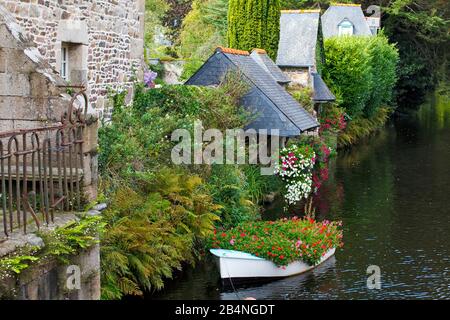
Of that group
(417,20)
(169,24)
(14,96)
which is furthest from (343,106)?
(14,96)

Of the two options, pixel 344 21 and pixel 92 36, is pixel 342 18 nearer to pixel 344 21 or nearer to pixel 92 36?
pixel 344 21

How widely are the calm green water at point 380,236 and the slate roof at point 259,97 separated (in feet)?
8.96

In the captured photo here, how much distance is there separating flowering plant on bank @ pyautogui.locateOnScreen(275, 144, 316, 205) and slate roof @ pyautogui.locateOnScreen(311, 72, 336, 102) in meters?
10.3

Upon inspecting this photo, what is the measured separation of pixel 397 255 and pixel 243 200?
3919 millimetres

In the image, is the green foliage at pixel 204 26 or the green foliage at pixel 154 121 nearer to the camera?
the green foliage at pixel 154 121

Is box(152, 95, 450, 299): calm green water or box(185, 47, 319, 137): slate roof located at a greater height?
box(185, 47, 319, 137): slate roof

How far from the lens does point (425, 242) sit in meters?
18.0

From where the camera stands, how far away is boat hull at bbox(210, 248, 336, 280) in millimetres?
14500

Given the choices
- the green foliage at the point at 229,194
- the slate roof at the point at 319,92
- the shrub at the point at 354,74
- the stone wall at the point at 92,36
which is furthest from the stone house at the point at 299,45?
the stone wall at the point at 92,36

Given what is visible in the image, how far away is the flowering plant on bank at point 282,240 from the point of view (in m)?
Result: 14.9

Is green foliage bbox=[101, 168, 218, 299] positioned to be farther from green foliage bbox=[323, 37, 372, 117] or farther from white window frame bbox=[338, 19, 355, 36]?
white window frame bbox=[338, 19, 355, 36]

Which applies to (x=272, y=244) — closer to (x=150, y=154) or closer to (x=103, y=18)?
(x=150, y=154)

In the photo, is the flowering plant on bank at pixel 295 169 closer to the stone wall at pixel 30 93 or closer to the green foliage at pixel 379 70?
the stone wall at pixel 30 93

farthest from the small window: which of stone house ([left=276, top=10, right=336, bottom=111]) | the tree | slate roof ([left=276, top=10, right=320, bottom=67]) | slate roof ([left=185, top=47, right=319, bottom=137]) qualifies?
slate roof ([left=276, top=10, right=320, bottom=67])
